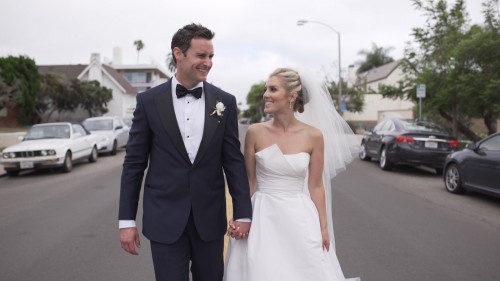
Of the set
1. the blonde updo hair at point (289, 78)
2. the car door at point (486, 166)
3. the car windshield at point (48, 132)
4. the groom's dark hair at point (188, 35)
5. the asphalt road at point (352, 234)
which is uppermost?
the groom's dark hair at point (188, 35)

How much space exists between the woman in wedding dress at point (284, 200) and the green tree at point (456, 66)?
12.0m

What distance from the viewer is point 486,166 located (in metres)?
8.02

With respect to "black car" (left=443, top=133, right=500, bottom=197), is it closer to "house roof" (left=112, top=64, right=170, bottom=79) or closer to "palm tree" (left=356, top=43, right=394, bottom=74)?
"house roof" (left=112, top=64, right=170, bottom=79)

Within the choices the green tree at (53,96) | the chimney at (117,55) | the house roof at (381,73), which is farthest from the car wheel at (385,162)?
the chimney at (117,55)

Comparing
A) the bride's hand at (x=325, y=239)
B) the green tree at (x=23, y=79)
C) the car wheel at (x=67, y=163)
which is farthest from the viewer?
the green tree at (x=23, y=79)

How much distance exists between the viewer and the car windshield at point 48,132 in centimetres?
1347

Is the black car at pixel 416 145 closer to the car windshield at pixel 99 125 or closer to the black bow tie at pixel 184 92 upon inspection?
the black bow tie at pixel 184 92

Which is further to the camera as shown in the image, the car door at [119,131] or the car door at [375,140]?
the car door at [119,131]

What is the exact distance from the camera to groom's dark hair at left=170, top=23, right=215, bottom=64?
94.8 inches

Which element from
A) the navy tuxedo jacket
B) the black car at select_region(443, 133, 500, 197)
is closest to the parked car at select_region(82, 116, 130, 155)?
the black car at select_region(443, 133, 500, 197)

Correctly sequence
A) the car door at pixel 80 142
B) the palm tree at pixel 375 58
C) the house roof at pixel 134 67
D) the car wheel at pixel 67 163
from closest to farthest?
the car wheel at pixel 67 163
the car door at pixel 80 142
the house roof at pixel 134 67
the palm tree at pixel 375 58

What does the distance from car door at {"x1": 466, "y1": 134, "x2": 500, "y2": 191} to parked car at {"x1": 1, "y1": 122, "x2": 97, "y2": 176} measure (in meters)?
10.7

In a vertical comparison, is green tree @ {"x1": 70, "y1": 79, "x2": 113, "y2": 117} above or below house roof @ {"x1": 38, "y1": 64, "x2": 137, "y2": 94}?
below

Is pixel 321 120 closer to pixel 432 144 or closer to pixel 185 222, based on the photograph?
pixel 185 222
